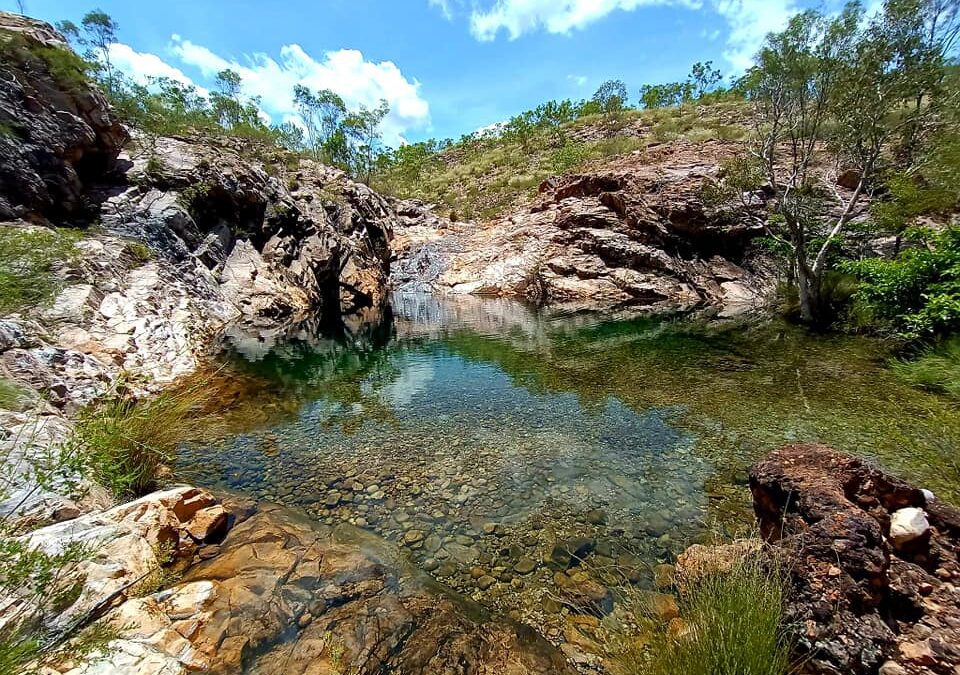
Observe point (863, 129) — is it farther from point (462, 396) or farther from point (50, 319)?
point (50, 319)

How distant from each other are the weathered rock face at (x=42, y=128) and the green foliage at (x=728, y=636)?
17296 mm

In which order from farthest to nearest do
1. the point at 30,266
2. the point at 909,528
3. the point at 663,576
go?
the point at 30,266, the point at 663,576, the point at 909,528

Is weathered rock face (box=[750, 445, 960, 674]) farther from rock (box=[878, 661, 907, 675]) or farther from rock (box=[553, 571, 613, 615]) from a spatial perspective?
rock (box=[553, 571, 613, 615])

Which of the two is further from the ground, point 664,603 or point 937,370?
point 937,370

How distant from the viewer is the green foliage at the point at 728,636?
1.99m

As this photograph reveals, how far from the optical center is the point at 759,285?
2397 cm

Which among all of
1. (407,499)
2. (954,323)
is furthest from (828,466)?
(954,323)

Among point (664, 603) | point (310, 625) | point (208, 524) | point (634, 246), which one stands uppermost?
point (634, 246)

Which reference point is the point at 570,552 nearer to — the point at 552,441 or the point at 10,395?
the point at 552,441

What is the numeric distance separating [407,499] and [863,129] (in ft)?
55.9

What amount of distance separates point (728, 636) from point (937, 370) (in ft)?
27.7

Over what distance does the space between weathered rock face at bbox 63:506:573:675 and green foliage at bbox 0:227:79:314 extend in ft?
22.0

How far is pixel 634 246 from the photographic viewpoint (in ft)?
87.0

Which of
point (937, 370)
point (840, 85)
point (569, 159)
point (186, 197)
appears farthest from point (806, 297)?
point (569, 159)
